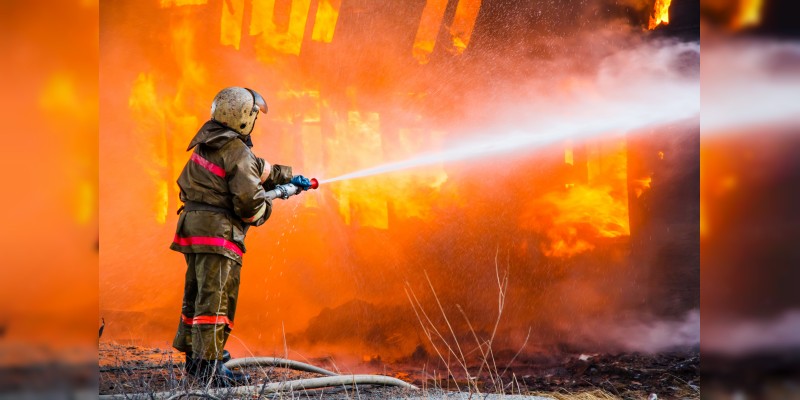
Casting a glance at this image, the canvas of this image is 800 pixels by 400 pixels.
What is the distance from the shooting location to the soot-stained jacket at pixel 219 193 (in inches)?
185

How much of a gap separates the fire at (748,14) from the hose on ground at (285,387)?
2.33m

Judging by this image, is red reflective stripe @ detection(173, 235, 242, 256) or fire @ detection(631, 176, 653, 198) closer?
red reflective stripe @ detection(173, 235, 242, 256)

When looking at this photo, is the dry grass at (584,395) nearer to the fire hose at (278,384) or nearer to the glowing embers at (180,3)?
the fire hose at (278,384)

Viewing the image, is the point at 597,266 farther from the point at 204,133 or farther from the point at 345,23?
the point at 204,133

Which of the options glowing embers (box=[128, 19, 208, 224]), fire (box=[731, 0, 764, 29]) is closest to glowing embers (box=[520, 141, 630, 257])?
glowing embers (box=[128, 19, 208, 224])

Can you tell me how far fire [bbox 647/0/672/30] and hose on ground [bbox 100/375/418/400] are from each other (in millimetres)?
3907

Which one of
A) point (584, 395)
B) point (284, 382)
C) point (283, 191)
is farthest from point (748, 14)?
point (584, 395)

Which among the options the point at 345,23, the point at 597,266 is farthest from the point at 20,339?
the point at 597,266

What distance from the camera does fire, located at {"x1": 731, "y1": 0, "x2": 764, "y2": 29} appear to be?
104 inches

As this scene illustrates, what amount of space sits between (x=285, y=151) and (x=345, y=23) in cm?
124

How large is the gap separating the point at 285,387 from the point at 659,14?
4620mm

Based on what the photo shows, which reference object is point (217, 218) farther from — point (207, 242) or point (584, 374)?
point (584, 374)

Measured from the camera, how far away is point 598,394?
6.62 meters

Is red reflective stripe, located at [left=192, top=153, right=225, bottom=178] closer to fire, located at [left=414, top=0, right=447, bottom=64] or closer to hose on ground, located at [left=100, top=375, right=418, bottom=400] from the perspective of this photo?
hose on ground, located at [left=100, top=375, right=418, bottom=400]
